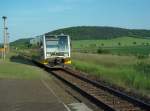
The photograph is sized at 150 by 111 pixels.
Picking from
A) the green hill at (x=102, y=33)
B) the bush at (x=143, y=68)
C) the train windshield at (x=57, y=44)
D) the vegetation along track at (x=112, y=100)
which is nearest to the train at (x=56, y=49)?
the train windshield at (x=57, y=44)

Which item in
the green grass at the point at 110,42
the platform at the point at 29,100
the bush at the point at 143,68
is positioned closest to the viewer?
the platform at the point at 29,100

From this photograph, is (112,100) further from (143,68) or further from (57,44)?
(57,44)

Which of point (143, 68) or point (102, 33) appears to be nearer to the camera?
point (143, 68)

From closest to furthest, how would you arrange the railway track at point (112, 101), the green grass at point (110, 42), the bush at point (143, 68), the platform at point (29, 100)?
1. the railway track at point (112, 101)
2. the platform at point (29, 100)
3. the bush at point (143, 68)
4. the green grass at point (110, 42)

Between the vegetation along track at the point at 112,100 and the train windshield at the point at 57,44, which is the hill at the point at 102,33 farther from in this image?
the vegetation along track at the point at 112,100

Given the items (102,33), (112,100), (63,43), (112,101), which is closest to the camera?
(112,101)

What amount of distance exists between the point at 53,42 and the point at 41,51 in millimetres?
1735

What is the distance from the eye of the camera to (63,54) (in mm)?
35969

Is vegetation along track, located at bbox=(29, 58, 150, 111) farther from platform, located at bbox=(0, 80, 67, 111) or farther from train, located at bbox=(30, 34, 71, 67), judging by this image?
train, located at bbox=(30, 34, 71, 67)

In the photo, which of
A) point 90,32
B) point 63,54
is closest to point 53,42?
point 63,54

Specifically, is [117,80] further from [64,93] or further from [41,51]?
[41,51]

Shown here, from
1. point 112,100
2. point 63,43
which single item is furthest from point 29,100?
point 63,43

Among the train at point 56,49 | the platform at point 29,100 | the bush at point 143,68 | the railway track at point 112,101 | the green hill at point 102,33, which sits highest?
the green hill at point 102,33

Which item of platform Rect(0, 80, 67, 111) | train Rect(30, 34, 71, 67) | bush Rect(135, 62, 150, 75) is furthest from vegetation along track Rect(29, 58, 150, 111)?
train Rect(30, 34, 71, 67)
